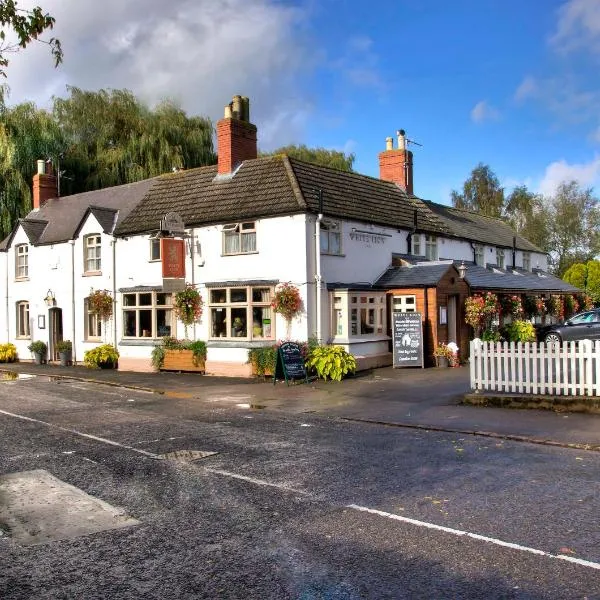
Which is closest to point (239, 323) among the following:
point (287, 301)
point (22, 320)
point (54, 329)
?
point (287, 301)

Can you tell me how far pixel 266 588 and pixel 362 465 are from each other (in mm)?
4034

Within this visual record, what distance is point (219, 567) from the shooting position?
16.8ft

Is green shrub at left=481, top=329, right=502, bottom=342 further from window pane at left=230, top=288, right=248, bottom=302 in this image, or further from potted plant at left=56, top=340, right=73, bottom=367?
potted plant at left=56, top=340, right=73, bottom=367

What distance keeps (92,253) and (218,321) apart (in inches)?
309

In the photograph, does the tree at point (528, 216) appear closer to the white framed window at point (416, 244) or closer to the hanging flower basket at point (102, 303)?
the white framed window at point (416, 244)

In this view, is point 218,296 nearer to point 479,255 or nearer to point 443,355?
point 443,355

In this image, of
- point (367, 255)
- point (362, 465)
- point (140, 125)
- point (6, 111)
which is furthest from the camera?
point (140, 125)

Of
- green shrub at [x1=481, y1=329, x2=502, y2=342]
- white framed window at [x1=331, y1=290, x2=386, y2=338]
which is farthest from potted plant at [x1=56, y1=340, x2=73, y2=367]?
green shrub at [x1=481, y1=329, x2=502, y2=342]

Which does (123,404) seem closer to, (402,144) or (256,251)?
(256,251)

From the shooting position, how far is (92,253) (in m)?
26.6

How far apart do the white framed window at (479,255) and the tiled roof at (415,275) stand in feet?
26.0

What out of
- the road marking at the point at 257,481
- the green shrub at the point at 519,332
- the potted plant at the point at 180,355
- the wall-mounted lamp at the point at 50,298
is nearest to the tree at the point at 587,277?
the green shrub at the point at 519,332

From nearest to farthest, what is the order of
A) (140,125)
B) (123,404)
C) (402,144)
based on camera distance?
(123,404), (402,144), (140,125)

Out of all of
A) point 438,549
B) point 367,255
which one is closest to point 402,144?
point 367,255
